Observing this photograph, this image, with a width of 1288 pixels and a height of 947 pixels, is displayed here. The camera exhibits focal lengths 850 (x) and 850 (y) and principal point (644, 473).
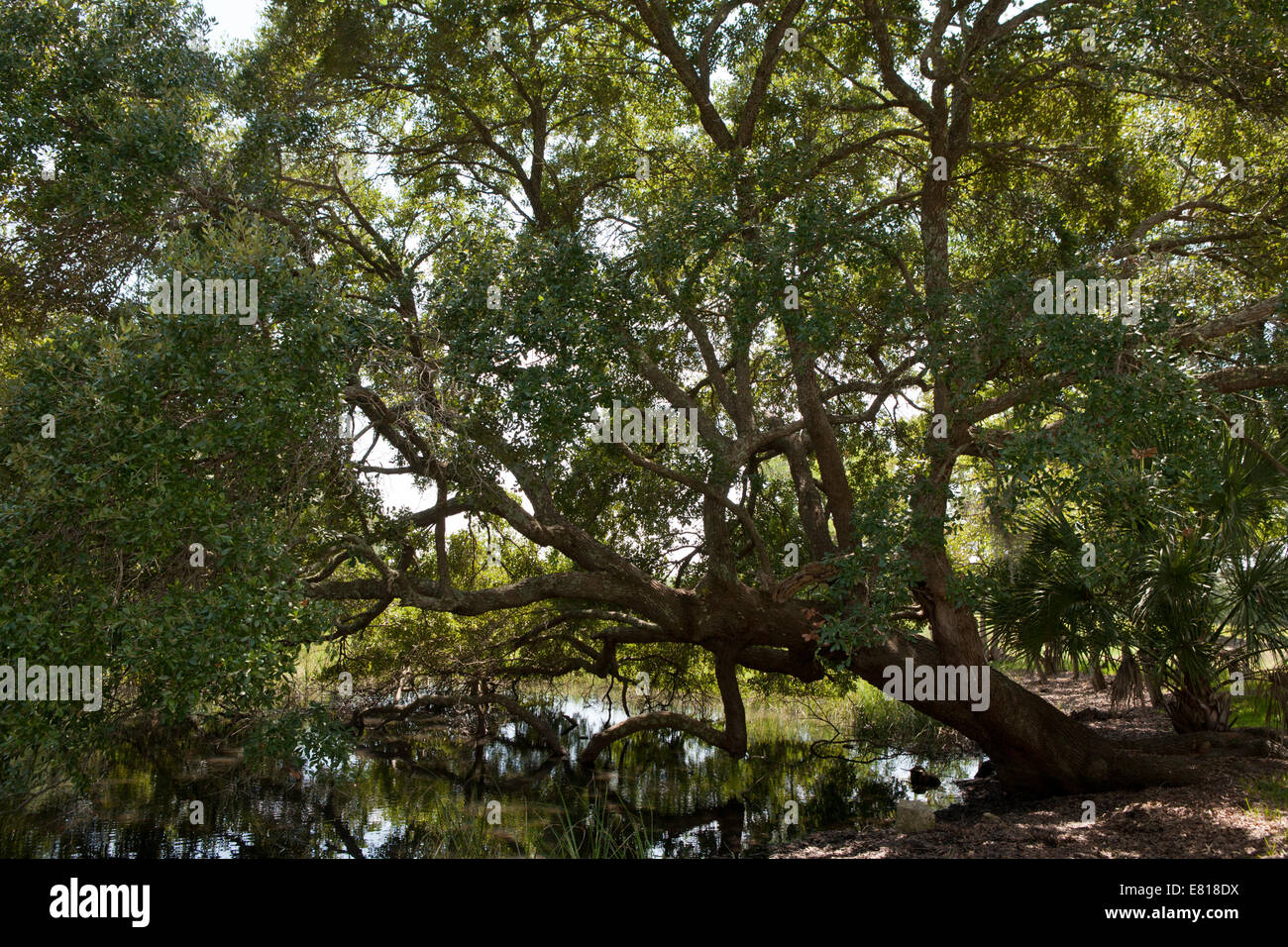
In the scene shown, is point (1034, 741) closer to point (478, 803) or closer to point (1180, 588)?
point (1180, 588)

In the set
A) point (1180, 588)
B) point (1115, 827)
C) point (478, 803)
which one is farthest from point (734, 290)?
point (478, 803)

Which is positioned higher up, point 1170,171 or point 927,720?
point 1170,171

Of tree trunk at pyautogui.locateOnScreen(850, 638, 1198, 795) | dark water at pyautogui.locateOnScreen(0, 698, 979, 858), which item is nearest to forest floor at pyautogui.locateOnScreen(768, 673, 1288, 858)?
tree trunk at pyautogui.locateOnScreen(850, 638, 1198, 795)

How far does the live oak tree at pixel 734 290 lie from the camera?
20.1 ft

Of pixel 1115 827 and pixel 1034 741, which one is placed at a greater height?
pixel 1034 741

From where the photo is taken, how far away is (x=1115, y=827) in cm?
660

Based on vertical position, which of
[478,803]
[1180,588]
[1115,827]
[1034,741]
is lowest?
[478,803]

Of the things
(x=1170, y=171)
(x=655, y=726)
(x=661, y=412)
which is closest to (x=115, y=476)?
(x=661, y=412)

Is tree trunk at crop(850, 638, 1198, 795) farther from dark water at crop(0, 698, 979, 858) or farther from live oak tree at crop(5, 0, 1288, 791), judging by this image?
dark water at crop(0, 698, 979, 858)

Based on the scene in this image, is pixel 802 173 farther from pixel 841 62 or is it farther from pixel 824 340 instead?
pixel 841 62

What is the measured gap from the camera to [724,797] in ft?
35.0

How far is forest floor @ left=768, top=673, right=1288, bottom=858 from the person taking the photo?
5859 millimetres

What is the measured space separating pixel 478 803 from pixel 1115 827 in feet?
21.9

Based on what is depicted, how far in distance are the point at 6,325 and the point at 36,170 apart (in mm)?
1568
